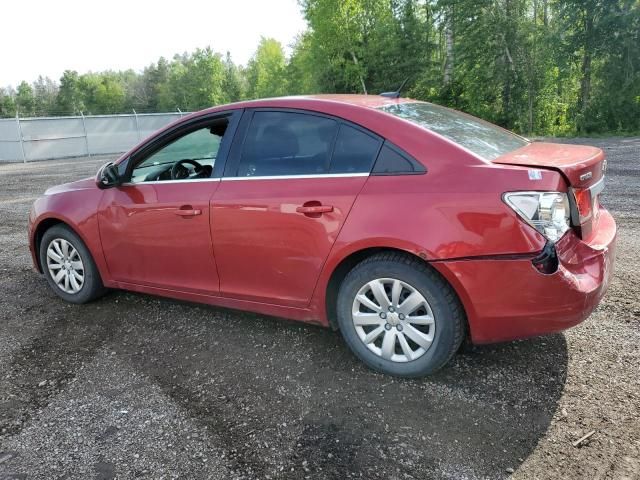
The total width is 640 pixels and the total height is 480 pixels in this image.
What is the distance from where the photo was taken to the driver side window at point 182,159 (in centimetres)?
375

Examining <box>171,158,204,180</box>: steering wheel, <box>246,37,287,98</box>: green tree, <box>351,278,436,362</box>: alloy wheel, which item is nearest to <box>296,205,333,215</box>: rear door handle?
<box>351,278,436,362</box>: alloy wheel

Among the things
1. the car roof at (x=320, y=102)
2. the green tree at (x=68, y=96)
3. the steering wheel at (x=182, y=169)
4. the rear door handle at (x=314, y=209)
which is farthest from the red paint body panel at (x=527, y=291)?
the green tree at (x=68, y=96)

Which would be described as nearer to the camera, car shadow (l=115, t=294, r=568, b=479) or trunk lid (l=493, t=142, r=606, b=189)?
car shadow (l=115, t=294, r=568, b=479)

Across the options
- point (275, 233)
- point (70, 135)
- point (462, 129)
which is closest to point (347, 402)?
point (275, 233)

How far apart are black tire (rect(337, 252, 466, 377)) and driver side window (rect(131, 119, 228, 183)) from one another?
147 centimetres

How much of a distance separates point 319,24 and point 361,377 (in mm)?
35920

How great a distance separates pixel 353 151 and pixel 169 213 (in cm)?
149

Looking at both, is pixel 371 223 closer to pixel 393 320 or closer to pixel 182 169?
pixel 393 320

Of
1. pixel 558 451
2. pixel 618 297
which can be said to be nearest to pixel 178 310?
pixel 558 451

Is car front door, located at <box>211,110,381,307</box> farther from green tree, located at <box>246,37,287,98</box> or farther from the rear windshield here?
green tree, located at <box>246,37,287,98</box>

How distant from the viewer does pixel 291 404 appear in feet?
9.27

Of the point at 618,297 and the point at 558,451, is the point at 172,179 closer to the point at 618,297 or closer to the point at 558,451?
the point at 558,451

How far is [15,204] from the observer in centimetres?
1041

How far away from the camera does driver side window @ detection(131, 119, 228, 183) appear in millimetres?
3750
